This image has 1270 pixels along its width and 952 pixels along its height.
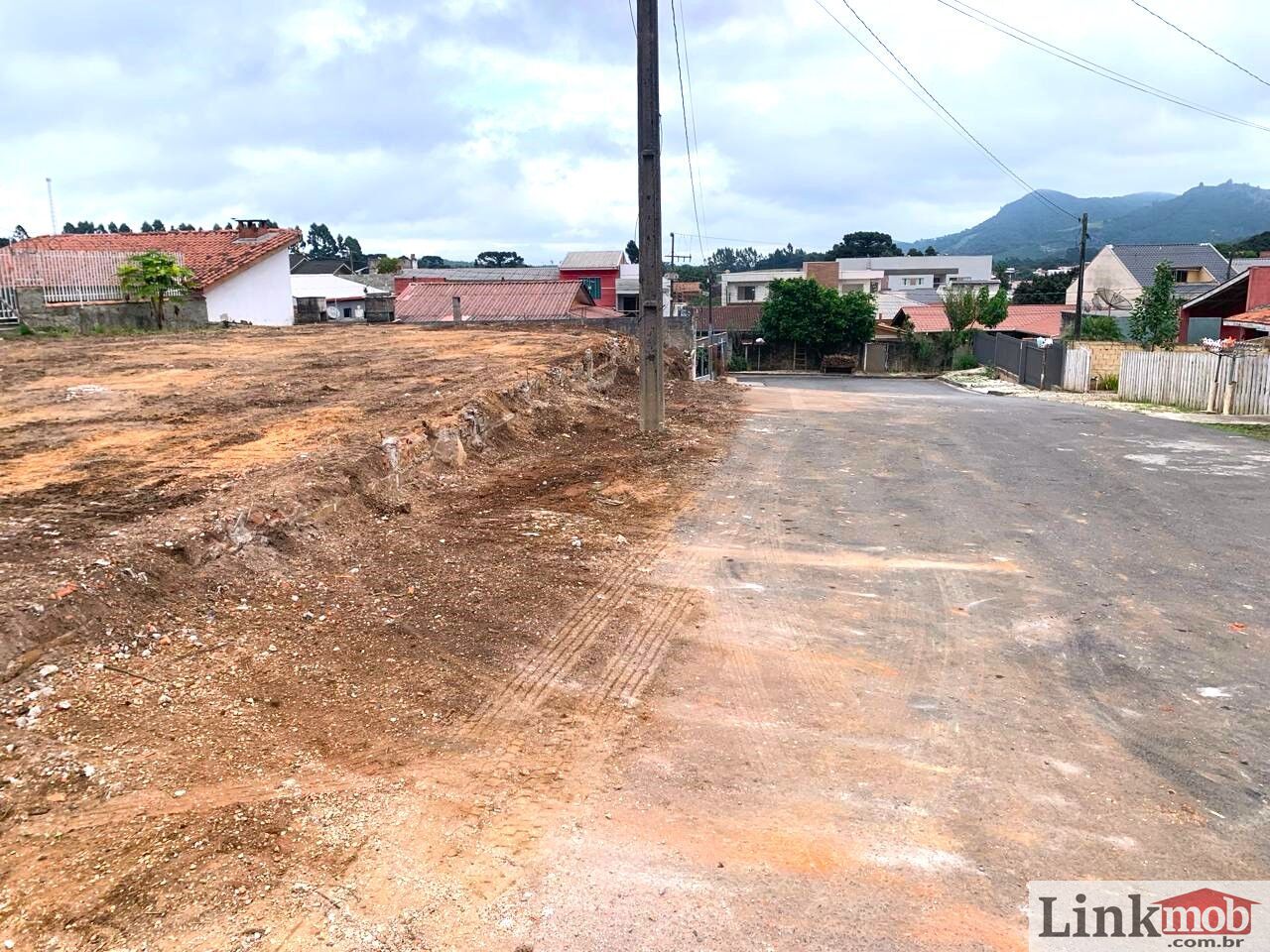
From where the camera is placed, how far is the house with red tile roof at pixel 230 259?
90.5 feet

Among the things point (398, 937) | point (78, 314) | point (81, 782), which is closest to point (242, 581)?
point (81, 782)

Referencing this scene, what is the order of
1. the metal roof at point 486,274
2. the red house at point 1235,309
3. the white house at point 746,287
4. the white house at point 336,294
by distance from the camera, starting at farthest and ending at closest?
the white house at point 746,287, the metal roof at point 486,274, the white house at point 336,294, the red house at point 1235,309

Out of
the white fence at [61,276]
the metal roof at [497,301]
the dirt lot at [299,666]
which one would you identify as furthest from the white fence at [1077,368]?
the white fence at [61,276]

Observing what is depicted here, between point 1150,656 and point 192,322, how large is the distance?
2573 cm

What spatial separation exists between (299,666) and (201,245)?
30983 mm

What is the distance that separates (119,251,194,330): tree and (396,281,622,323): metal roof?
980 cm

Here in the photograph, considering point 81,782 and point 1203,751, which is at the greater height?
point 81,782

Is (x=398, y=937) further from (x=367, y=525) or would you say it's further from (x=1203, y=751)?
(x=367, y=525)

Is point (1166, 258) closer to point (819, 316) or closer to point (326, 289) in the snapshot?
point (819, 316)

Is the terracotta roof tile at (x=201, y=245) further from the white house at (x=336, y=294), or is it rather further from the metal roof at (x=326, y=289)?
the metal roof at (x=326, y=289)

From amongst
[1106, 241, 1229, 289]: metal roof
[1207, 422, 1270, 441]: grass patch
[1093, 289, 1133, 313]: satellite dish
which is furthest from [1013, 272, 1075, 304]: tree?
[1207, 422, 1270, 441]: grass patch

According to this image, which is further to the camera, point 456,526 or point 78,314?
point 78,314

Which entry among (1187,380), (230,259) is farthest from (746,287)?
(1187,380)

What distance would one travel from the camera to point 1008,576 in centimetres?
737
